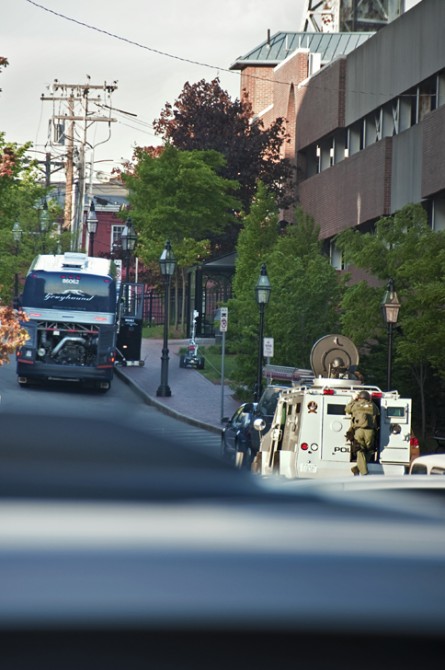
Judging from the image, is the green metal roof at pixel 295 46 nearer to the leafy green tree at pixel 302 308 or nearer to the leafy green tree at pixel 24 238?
the leafy green tree at pixel 24 238

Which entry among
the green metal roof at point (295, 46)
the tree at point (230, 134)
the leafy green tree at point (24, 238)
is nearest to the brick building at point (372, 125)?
the tree at point (230, 134)

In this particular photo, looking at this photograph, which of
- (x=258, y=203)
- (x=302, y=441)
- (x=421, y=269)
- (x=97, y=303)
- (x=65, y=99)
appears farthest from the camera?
(x=65, y=99)

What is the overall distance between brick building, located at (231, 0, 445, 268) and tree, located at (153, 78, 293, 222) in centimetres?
129

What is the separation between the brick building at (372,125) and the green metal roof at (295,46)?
8.95 metres

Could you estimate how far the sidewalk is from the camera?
36.7 meters

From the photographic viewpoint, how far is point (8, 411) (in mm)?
4289

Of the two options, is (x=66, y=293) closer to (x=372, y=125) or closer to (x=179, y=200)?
(x=372, y=125)

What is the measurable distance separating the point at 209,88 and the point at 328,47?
6635mm

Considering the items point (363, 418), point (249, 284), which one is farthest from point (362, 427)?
point (249, 284)

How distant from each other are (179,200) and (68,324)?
67.0 ft

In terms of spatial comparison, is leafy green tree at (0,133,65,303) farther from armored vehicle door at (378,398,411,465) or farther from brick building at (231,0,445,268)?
armored vehicle door at (378,398,411,465)

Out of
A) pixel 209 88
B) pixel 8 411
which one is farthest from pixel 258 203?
pixel 8 411

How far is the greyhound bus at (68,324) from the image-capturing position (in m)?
39.7

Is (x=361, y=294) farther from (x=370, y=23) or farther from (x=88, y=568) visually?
(x=370, y=23)
